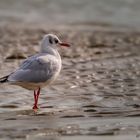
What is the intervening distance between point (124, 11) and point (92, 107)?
13.1m

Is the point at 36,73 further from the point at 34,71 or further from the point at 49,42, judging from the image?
the point at 49,42

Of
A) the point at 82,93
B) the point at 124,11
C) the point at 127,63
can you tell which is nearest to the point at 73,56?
the point at 127,63

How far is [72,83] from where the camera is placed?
11.8m

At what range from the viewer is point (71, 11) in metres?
22.8

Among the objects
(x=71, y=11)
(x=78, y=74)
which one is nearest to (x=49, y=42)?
(x=78, y=74)

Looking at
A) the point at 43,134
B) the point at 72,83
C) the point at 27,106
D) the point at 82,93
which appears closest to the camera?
the point at 43,134

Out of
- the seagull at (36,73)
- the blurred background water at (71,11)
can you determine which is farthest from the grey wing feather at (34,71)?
the blurred background water at (71,11)

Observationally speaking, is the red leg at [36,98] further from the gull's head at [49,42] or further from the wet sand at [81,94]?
the gull's head at [49,42]

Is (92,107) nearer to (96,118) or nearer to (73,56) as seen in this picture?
(96,118)

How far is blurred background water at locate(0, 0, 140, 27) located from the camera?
70.1ft

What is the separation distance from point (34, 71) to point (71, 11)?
13.1 meters

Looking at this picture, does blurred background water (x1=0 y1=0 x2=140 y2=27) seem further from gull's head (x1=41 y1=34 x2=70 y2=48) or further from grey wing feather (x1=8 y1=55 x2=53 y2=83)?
grey wing feather (x1=8 y1=55 x2=53 y2=83)

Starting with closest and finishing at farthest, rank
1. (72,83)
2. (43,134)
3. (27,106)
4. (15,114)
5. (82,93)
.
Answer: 1. (43,134)
2. (15,114)
3. (27,106)
4. (82,93)
5. (72,83)

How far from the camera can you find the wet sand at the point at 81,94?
27.3 ft
